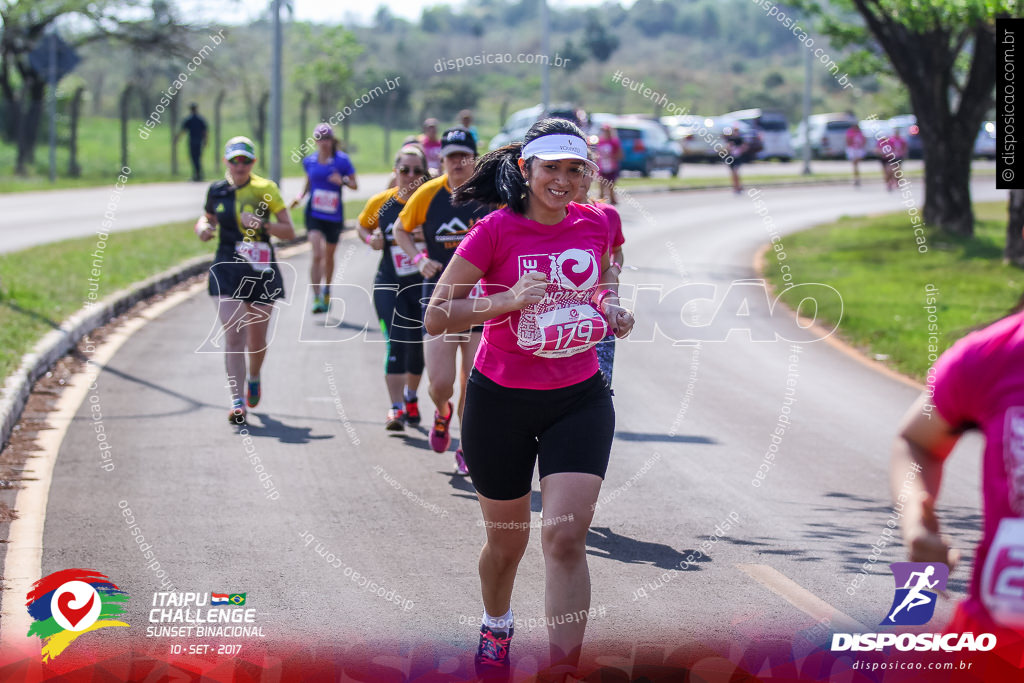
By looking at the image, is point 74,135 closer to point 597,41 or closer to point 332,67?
point 332,67

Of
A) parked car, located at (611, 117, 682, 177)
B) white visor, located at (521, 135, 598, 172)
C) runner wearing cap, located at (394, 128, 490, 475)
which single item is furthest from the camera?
parked car, located at (611, 117, 682, 177)

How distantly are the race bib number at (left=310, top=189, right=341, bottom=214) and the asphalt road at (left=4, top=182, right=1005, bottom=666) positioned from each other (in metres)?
1.84

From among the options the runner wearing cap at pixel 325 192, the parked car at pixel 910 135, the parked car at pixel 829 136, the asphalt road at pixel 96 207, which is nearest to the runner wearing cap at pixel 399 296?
the runner wearing cap at pixel 325 192

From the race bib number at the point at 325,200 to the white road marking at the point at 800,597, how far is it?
8173mm

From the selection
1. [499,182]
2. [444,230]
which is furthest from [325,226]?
[499,182]

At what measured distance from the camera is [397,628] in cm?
518

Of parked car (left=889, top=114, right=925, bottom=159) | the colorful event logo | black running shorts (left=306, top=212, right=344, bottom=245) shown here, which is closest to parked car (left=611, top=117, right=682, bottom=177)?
parked car (left=889, top=114, right=925, bottom=159)

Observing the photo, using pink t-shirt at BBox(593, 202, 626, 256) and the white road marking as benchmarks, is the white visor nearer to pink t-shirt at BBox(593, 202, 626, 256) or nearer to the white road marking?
pink t-shirt at BBox(593, 202, 626, 256)

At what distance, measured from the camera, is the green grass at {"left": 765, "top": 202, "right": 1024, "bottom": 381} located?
12969mm

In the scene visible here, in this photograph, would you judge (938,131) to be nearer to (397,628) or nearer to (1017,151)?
(1017,151)

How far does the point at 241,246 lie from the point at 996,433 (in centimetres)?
665

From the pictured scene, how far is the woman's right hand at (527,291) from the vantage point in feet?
14.1

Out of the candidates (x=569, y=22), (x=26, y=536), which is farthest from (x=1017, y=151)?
(x=569, y=22)

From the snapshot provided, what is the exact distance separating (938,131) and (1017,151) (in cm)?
867
